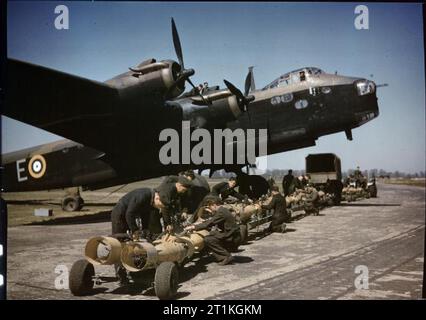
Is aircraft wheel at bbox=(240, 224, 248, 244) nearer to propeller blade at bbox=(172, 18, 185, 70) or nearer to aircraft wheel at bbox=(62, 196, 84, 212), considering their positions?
propeller blade at bbox=(172, 18, 185, 70)

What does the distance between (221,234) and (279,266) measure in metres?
1.45

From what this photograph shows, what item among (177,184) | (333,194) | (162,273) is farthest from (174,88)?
(333,194)

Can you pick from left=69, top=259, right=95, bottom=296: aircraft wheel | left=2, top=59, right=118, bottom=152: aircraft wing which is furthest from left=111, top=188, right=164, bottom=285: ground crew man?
left=2, top=59, right=118, bottom=152: aircraft wing

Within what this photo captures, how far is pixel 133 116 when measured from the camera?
13406mm

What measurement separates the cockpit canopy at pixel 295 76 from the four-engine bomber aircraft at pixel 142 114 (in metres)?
0.04

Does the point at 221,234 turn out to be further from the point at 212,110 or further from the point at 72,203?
the point at 72,203

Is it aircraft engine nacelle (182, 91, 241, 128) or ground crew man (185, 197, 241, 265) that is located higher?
aircraft engine nacelle (182, 91, 241, 128)

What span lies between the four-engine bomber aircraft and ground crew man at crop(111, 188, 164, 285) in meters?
6.02

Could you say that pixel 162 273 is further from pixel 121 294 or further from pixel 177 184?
pixel 177 184

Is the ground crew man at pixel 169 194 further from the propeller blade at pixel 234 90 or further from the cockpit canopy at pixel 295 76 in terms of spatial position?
the cockpit canopy at pixel 295 76

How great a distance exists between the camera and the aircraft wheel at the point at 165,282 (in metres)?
6.03

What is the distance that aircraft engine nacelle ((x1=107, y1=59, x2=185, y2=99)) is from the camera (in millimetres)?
12273

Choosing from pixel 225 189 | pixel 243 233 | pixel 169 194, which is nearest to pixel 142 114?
pixel 225 189

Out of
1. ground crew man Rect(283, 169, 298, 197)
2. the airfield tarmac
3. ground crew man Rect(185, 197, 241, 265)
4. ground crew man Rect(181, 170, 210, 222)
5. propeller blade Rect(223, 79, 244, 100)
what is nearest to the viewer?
the airfield tarmac
